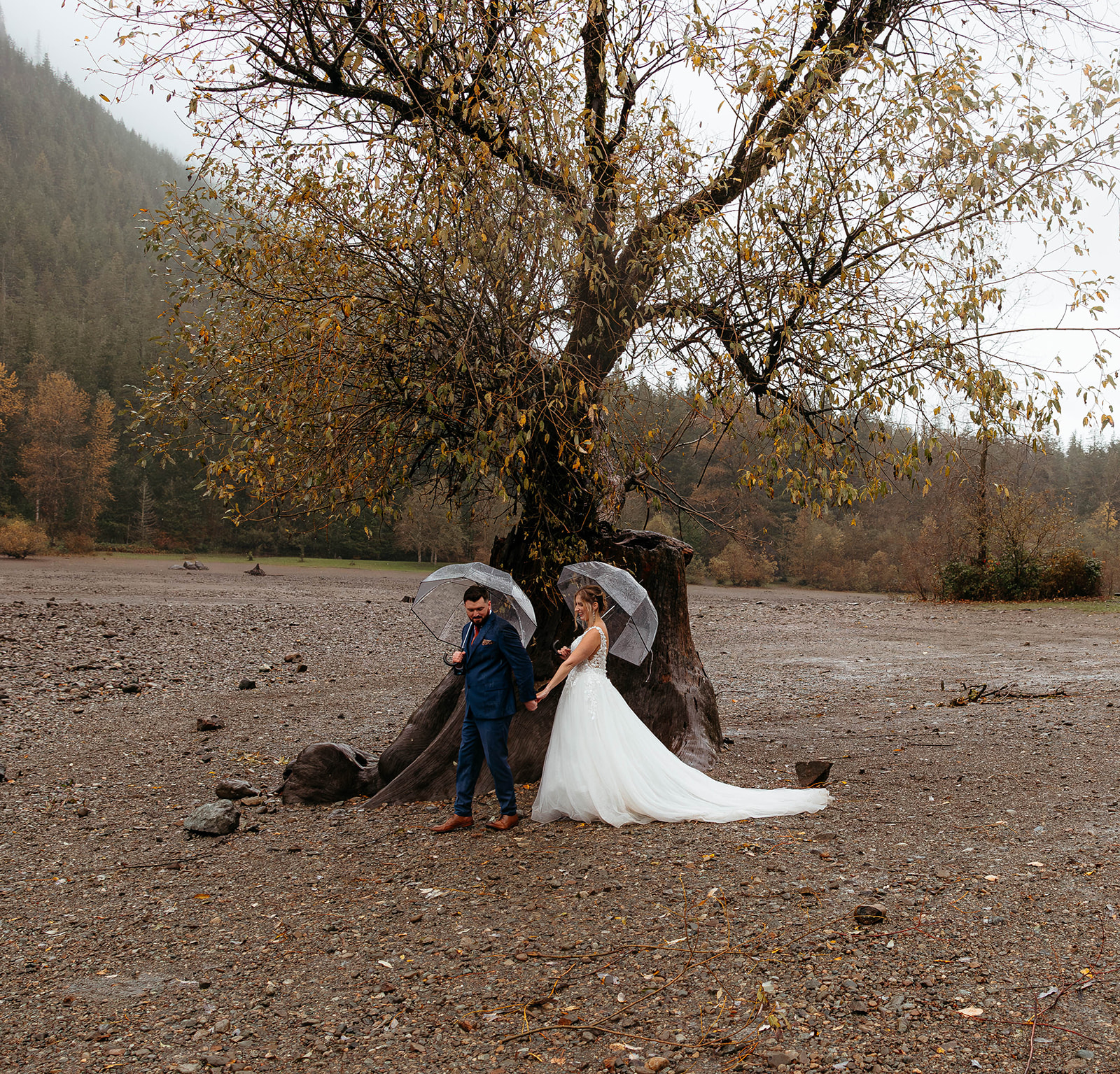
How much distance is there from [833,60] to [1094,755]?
22.8 feet

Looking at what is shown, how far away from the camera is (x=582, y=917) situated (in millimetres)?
5094

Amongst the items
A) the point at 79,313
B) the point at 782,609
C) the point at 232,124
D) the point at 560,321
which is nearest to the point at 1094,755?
the point at 560,321

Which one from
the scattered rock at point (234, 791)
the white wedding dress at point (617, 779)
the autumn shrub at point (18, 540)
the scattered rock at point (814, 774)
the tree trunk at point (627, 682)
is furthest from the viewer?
the autumn shrub at point (18, 540)

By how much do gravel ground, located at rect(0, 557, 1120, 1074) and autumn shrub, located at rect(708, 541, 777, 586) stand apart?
A: 4591cm

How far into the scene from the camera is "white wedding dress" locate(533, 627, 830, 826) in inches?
263

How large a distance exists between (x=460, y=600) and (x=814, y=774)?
142 inches

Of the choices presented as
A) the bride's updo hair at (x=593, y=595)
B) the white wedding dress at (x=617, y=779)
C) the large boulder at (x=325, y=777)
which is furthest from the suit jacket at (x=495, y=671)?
the large boulder at (x=325, y=777)

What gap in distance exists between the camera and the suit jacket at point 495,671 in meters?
6.91

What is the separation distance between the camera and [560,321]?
25.7ft

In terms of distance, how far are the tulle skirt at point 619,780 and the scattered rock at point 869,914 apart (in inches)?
72.9

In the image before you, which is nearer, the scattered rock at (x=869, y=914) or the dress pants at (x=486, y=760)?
the scattered rock at (x=869, y=914)

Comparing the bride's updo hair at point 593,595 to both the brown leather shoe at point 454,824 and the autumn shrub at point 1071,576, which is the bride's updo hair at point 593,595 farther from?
the autumn shrub at point 1071,576

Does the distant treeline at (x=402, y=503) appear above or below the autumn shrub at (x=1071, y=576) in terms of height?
above

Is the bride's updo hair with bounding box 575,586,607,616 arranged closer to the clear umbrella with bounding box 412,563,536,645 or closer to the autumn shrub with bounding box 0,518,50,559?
the clear umbrella with bounding box 412,563,536,645
